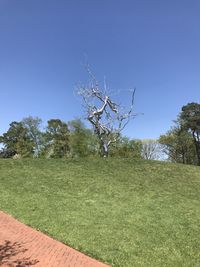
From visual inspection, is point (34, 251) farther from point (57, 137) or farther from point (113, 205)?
point (57, 137)

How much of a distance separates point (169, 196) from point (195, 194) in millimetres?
2051

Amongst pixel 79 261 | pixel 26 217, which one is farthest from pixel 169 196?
pixel 79 261

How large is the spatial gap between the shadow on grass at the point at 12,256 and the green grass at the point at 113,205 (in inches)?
75.9

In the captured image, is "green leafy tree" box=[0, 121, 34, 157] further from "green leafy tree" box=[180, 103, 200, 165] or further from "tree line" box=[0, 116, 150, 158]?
Answer: "green leafy tree" box=[180, 103, 200, 165]

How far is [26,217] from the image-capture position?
1697cm

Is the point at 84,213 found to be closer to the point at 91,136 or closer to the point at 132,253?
the point at 132,253

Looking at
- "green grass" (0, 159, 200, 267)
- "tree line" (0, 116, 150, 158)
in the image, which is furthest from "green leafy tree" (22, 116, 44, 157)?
"green grass" (0, 159, 200, 267)

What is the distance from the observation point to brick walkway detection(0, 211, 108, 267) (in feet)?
39.3

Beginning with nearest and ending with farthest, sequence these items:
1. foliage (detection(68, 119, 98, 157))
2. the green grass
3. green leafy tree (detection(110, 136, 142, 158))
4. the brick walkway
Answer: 1. the brick walkway
2. the green grass
3. green leafy tree (detection(110, 136, 142, 158))
4. foliage (detection(68, 119, 98, 157))

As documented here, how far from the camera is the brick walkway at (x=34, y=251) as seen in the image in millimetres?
11969

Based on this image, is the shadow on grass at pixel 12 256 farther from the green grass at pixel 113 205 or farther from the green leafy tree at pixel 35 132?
the green leafy tree at pixel 35 132

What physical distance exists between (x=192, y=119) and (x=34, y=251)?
5778 cm

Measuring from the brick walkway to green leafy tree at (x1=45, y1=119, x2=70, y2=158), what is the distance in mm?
59042

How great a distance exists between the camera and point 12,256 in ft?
40.2
